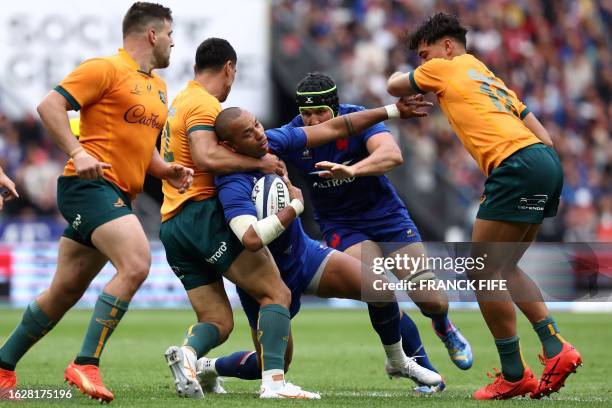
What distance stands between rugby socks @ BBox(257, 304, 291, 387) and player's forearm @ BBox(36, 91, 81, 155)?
1607mm

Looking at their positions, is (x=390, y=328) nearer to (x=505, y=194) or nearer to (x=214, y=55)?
(x=505, y=194)

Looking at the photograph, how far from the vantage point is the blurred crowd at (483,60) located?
20734mm

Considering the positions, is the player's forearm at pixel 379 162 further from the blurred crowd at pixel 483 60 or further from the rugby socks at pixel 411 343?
the blurred crowd at pixel 483 60

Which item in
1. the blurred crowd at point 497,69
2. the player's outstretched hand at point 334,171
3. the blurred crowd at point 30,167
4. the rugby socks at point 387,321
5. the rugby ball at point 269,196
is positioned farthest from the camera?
the blurred crowd at point 497,69

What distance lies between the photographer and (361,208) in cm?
890

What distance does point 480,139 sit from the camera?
7465mm

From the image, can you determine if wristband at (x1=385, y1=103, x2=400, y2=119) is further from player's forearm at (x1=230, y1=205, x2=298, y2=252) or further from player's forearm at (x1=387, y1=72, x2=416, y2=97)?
player's forearm at (x1=230, y1=205, x2=298, y2=252)

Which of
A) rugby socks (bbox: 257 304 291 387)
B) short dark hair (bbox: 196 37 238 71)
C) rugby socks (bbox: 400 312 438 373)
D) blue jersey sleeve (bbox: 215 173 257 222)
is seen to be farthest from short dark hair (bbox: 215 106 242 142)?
rugby socks (bbox: 400 312 438 373)

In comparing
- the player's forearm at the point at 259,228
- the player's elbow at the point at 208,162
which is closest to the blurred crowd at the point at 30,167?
the player's elbow at the point at 208,162

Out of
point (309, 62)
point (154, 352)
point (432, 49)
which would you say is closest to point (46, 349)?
point (154, 352)

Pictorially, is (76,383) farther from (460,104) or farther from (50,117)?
(460,104)

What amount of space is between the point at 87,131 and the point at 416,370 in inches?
117

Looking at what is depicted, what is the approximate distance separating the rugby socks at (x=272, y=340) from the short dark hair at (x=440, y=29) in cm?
222

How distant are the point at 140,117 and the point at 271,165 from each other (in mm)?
917
